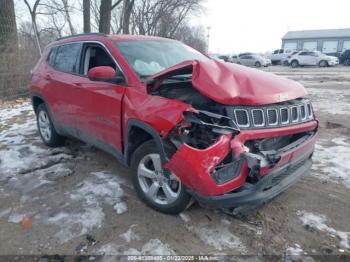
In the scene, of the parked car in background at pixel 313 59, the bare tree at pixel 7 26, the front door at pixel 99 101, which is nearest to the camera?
the front door at pixel 99 101

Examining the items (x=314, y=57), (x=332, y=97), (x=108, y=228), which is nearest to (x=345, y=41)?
(x=314, y=57)

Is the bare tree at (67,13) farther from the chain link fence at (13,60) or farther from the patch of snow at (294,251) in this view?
the patch of snow at (294,251)

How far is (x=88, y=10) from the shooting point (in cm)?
1580

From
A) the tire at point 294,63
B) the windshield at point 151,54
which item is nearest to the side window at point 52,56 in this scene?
the windshield at point 151,54

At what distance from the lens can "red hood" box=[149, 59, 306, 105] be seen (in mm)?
2736

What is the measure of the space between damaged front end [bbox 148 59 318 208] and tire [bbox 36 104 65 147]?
3.01 m

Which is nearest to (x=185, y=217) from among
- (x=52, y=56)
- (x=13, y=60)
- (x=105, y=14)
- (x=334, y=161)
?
(x=334, y=161)

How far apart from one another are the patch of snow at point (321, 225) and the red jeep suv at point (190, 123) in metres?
0.47

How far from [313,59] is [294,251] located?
103ft

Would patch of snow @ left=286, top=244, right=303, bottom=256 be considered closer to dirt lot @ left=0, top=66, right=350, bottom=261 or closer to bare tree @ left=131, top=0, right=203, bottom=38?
dirt lot @ left=0, top=66, right=350, bottom=261

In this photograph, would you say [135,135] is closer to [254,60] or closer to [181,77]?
[181,77]

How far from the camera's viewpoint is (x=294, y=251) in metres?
2.77

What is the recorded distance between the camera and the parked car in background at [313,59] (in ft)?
98.5

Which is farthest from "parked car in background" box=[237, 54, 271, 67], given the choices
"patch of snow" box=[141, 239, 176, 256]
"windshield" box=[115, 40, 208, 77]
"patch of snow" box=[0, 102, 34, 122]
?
"patch of snow" box=[141, 239, 176, 256]
